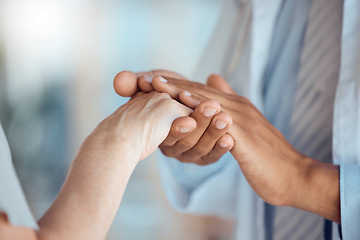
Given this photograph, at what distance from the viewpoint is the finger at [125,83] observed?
465 millimetres

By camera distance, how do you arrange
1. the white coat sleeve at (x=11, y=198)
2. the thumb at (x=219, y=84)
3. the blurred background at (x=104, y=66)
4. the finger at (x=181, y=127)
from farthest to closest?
the blurred background at (x=104, y=66) < the thumb at (x=219, y=84) < the finger at (x=181, y=127) < the white coat sleeve at (x=11, y=198)

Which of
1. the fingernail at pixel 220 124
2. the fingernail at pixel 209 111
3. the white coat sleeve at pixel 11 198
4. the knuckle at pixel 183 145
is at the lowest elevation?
the white coat sleeve at pixel 11 198

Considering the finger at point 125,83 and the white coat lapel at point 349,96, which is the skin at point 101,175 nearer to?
the finger at point 125,83

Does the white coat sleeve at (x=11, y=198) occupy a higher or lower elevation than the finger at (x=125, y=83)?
lower

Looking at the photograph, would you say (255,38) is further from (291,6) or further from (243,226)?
(243,226)

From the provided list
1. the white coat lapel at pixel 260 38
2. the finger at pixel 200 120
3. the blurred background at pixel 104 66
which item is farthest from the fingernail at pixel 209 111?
the blurred background at pixel 104 66

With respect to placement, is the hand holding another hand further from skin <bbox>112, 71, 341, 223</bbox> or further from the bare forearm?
the bare forearm

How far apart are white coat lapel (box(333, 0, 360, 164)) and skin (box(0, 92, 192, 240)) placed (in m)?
0.22

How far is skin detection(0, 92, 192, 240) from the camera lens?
0.29 meters

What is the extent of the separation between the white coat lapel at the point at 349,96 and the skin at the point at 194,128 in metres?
0.15

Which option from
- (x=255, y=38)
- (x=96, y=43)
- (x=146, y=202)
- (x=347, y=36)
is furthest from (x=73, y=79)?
(x=347, y=36)

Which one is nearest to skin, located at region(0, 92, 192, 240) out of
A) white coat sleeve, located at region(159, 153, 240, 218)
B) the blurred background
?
white coat sleeve, located at region(159, 153, 240, 218)

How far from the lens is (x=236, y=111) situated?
1.62 ft

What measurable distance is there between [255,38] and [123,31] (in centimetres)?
101
